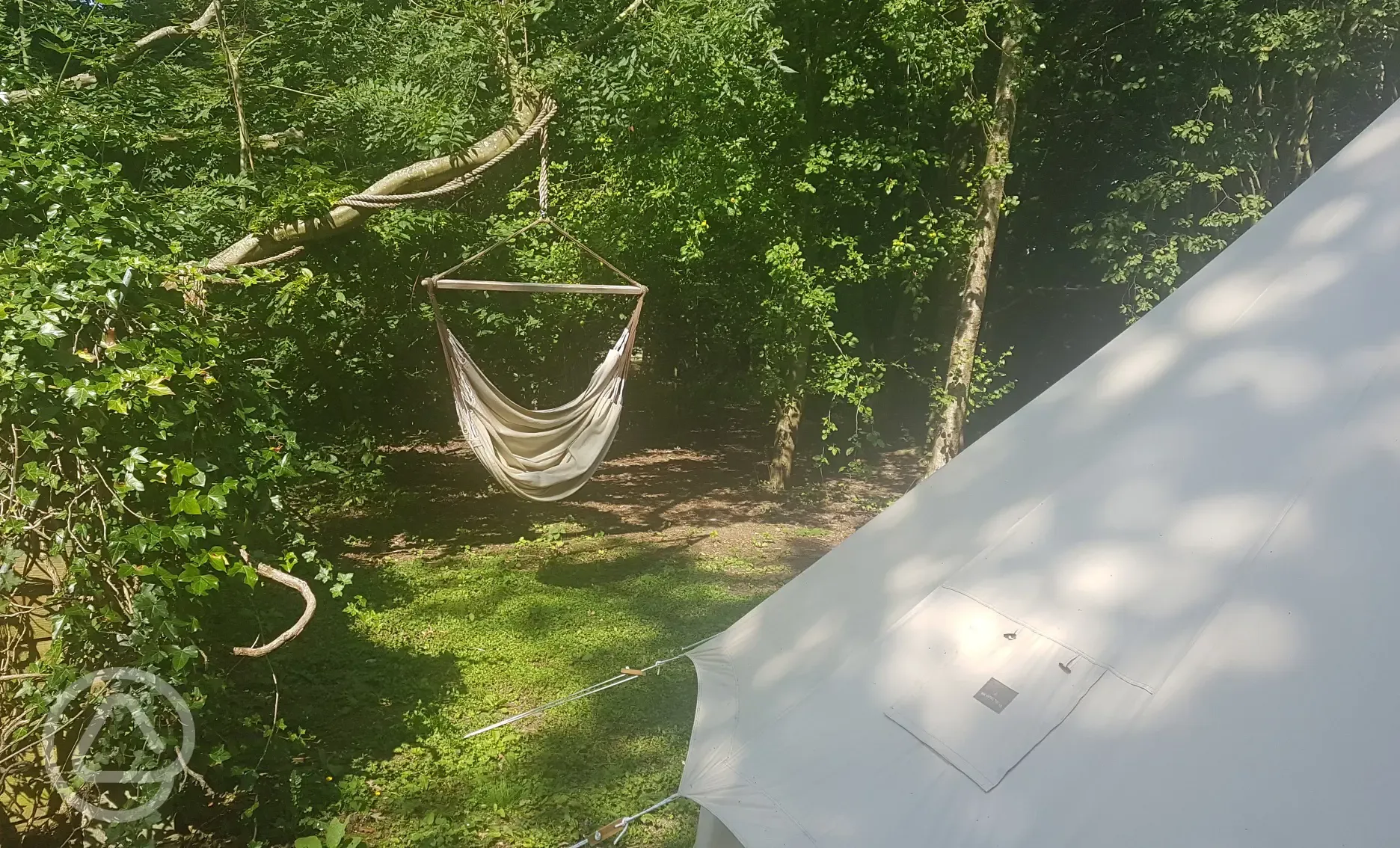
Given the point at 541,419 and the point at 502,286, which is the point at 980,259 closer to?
the point at 541,419

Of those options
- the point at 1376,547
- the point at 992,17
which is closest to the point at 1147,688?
the point at 1376,547

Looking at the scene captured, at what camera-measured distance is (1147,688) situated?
1.22 m

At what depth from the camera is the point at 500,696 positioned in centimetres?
344

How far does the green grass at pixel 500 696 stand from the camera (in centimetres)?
266

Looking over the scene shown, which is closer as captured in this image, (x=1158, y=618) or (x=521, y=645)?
(x=1158, y=618)

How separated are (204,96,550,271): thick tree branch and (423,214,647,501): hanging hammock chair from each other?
0.43 m

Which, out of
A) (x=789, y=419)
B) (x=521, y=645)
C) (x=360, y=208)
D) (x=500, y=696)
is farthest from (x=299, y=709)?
(x=789, y=419)

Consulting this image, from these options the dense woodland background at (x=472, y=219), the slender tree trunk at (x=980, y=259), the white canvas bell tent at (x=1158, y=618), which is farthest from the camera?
the slender tree trunk at (x=980, y=259)

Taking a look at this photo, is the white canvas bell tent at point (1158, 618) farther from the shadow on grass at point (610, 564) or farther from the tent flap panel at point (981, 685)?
the shadow on grass at point (610, 564)

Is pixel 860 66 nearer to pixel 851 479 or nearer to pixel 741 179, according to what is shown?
pixel 741 179

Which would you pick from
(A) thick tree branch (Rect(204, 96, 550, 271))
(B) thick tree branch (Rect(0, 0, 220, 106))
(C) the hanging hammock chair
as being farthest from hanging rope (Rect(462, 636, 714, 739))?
(B) thick tree branch (Rect(0, 0, 220, 106))

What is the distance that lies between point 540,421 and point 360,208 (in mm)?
1645

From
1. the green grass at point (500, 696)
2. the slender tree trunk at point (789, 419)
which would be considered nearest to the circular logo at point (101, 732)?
the green grass at point (500, 696)

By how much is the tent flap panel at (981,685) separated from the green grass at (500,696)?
1433 mm
